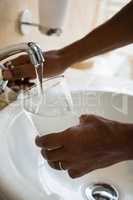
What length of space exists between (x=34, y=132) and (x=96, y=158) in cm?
21

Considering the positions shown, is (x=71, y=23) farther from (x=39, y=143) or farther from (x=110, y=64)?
(x=39, y=143)

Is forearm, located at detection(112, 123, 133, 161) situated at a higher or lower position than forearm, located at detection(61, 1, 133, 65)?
lower

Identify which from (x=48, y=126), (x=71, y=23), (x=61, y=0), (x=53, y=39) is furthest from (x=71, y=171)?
(x=71, y=23)

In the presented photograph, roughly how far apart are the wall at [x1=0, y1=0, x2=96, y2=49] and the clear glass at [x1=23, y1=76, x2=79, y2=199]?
0.56ft

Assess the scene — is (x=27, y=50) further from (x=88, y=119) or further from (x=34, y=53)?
(x=88, y=119)

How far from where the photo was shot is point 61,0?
32.4 inches

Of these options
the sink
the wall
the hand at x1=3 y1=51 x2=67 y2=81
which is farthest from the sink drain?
the wall

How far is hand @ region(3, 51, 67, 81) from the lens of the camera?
66 centimetres

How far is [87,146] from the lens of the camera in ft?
1.55

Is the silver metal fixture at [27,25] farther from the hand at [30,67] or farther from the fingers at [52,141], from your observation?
the fingers at [52,141]

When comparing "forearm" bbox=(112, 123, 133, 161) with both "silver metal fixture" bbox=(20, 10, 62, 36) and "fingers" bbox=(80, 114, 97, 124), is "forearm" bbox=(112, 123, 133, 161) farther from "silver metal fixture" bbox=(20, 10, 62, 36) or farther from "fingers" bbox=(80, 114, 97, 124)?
"silver metal fixture" bbox=(20, 10, 62, 36)

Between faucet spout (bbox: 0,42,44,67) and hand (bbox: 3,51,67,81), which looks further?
hand (bbox: 3,51,67,81)

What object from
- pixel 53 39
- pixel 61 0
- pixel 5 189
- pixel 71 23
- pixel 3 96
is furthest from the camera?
pixel 71 23

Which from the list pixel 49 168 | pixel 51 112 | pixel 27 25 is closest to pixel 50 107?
pixel 51 112
